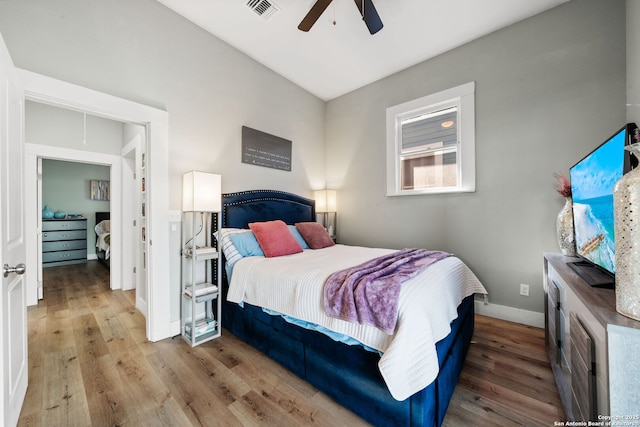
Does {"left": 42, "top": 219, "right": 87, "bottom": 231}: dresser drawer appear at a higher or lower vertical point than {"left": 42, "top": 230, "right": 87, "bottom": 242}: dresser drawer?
higher

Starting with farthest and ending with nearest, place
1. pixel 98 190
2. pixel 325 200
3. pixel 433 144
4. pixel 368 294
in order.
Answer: pixel 98 190, pixel 325 200, pixel 433 144, pixel 368 294

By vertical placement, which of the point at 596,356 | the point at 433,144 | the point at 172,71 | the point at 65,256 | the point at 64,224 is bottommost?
the point at 65,256

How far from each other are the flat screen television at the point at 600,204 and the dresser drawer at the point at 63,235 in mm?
8322

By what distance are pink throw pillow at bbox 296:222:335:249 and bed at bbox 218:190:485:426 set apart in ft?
1.82

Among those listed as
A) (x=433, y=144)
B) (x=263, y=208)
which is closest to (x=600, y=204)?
(x=433, y=144)

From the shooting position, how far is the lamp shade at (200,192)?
7.49 feet

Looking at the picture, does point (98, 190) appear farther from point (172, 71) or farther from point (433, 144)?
point (433, 144)

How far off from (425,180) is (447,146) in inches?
19.2

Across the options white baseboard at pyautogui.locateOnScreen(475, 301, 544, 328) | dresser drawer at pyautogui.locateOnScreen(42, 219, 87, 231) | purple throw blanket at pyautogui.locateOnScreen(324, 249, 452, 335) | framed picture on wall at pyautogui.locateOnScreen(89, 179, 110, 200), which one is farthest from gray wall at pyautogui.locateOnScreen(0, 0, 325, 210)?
framed picture on wall at pyautogui.locateOnScreen(89, 179, 110, 200)

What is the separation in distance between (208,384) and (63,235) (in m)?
6.37

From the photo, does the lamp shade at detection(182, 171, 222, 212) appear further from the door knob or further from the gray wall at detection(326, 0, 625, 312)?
the gray wall at detection(326, 0, 625, 312)

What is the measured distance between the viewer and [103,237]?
17.6ft

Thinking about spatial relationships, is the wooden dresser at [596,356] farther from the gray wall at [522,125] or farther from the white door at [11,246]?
the white door at [11,246]

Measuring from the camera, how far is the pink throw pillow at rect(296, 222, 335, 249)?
312cm
